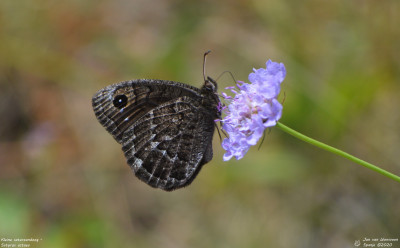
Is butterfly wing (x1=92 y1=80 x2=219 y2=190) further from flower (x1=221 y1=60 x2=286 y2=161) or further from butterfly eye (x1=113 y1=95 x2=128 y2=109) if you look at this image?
flower (x1=221 y1=60 x2=286 y2=161)

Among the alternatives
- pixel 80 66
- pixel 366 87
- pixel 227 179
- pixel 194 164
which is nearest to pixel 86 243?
pixel 227 179

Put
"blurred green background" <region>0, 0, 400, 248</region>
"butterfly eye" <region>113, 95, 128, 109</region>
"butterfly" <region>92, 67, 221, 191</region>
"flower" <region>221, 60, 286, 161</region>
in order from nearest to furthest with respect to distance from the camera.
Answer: "flower" <region>221, 60, 286, 161</region> < "butterfly" <region>92, 67, 221, 191</region> < "butterfly eye" <region>113, 95, 128, 109</region> < "blurred green background" <region>0, 0, 400, 248</region>

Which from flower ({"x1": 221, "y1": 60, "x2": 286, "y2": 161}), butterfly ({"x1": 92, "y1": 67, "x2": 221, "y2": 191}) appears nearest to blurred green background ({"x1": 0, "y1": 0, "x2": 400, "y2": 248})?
butterfly ({"x1": 92, "y1": 67, "x2": 221, "y2": 191})

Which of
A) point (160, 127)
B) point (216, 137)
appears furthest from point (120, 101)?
point (216, 137)

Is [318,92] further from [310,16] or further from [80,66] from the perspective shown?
[80,66]

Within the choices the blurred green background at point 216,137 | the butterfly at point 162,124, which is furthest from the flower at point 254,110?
the blurred green background at point 216,137

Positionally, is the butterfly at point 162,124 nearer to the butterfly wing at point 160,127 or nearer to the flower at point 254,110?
the butterfly wing at point 160,127
